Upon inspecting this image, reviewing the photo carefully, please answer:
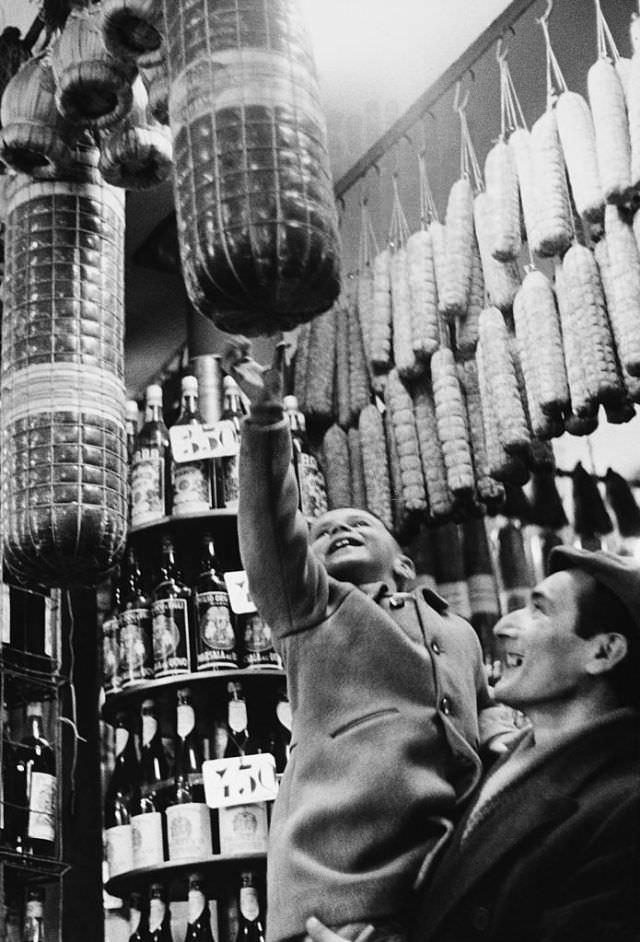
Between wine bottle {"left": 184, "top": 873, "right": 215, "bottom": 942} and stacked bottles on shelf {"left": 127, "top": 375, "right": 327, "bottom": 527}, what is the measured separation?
1.14 metres

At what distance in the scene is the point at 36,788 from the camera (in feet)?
12.3

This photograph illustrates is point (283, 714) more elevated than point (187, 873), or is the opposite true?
point (283, 714)

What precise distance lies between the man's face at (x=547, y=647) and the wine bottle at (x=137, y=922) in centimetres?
230

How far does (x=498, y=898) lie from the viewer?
1.77 meters

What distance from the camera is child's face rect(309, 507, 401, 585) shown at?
2.57m

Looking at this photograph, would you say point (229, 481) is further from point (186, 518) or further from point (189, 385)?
point (189, 385)

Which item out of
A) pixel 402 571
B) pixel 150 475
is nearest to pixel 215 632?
pixel 150 475

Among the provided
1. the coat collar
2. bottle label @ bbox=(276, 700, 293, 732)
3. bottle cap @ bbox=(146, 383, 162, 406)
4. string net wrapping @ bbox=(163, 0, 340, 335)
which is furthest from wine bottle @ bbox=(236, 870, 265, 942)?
string net wrapping @ bbox=(163, 0, 340, 335)

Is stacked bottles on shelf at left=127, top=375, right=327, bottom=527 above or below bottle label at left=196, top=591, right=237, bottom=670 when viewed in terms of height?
above

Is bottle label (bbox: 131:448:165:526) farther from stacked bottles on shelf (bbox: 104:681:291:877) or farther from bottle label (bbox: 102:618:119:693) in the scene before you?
stacked bottles on shelf (bbox: 104:681:291:877)

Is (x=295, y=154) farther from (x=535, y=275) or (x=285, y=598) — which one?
(x=535, y=275)

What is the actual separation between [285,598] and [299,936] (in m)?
0.58

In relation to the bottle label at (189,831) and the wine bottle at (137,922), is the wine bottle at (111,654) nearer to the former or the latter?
the bottle label at (189,831)

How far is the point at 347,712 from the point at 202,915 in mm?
1744
